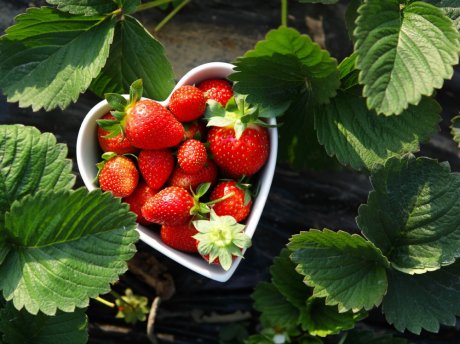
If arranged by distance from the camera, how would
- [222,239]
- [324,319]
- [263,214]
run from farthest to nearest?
[263,214] → [324,319] → [222,239]

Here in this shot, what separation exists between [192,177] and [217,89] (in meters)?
0.16

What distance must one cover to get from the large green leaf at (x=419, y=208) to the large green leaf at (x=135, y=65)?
436 millimetres

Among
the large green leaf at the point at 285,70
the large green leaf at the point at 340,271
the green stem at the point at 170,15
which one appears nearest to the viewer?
the large green leaf at the point at 285,70

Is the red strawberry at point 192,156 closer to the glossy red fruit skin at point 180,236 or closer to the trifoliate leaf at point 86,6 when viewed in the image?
the glossy red fruit skin at point 180,236

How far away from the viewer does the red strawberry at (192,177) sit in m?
1.17

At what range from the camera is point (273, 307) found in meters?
1.42

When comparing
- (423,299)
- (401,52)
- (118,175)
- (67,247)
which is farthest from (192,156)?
(423,299)

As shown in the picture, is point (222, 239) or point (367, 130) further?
point (367, 130)

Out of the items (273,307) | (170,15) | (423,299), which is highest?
(170,15)

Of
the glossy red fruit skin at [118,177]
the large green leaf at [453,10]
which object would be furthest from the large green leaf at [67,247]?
the large green leaf at [453,10]

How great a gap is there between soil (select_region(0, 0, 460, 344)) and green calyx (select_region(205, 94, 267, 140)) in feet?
1.12

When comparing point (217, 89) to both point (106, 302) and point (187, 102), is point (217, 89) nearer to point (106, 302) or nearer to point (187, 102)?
point (187, 102)

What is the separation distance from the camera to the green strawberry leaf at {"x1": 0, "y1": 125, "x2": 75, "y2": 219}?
117 cm

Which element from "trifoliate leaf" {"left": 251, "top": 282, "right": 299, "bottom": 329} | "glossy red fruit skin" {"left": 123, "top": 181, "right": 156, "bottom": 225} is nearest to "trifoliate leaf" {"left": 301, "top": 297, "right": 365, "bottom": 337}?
"trifoliate leaf" {"left": 251, "top": 282, "right": 299, "bottom": 329}
